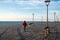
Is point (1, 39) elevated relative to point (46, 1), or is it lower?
lower

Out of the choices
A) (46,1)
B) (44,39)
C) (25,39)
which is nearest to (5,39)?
(25,39)

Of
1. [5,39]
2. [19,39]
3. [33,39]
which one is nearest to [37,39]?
[33,39]

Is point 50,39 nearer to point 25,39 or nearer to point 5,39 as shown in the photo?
point 25,39

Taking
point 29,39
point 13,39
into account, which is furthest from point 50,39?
point 13,39

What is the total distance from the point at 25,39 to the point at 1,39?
2369mm

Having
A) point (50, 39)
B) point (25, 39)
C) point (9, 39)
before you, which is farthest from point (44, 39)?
point (9, 39)

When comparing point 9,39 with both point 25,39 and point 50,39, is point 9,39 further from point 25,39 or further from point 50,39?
point 50,39

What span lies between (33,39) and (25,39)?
0.80 m

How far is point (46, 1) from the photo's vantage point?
2131cm

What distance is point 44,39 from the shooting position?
2023 cm

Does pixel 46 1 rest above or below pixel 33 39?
above

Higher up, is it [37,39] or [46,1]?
[46,1]

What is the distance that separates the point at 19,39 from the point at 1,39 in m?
1.78

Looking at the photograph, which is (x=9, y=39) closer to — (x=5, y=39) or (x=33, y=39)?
(x=5, y=39)
